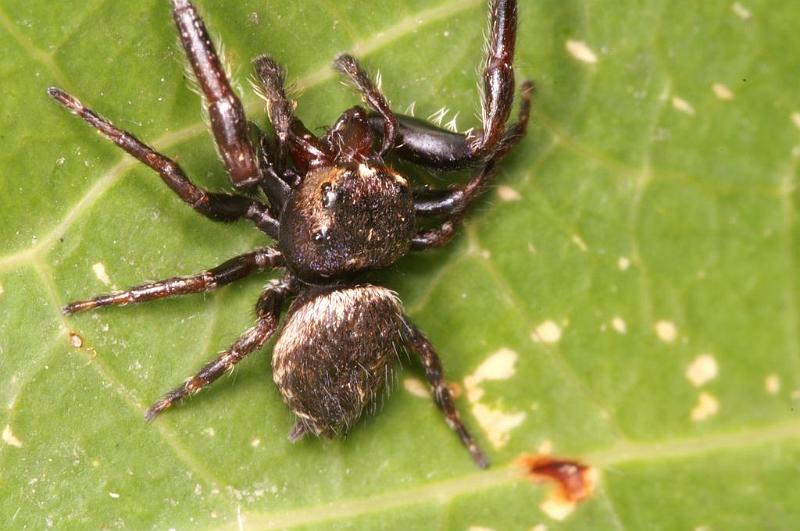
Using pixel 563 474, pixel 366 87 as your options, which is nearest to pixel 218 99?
pixel 366 87

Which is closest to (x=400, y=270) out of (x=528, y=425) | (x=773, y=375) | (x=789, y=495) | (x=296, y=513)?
(x=528, y=425)

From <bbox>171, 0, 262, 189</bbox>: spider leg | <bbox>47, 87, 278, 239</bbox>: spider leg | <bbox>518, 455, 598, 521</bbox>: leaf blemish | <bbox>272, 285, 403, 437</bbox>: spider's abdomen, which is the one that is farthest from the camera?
<bbox>518, 455, 598, 521</bbox>: leaf blemish

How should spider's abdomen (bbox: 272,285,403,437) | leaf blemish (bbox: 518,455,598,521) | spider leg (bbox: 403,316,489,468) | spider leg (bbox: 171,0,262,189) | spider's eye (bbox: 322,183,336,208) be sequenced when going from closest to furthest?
spider leg (bbox: 171,0,262,189), spider's eye (bbox: 322,183,336,208), spider's abdomen (bbox: 272,285,403,437), spider leg (bbox: 403,316,489,468), leaf blemish (bbox: 518,455,598,521)

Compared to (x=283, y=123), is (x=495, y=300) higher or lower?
lower

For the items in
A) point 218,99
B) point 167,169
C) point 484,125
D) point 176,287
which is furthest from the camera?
point 484,125

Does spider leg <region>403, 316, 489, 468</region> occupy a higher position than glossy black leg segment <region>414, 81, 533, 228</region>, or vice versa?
glossy black leg segment <region>414, 81, 533, 228</region>

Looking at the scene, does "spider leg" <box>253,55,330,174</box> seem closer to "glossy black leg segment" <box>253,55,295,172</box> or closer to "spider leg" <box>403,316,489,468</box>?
"glossy black leg segment" <box>253,55,295,172</box>

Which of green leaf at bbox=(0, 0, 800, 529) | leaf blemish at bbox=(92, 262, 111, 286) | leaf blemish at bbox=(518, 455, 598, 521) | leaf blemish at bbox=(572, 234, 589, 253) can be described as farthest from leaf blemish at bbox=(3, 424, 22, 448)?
leaf blemish at bbox=(572, 234, 589, 253)

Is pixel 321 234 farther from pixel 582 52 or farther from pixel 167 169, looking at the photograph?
pixel 582 52
